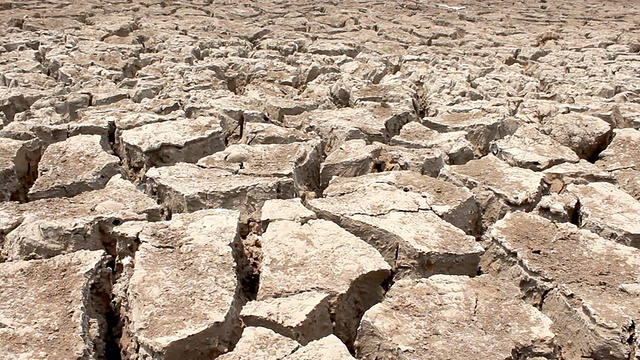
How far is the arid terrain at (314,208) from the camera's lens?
1.56 meters

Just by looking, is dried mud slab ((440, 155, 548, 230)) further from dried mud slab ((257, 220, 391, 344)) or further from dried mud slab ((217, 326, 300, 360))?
dried mud slab ((217, 326, 300, 360))

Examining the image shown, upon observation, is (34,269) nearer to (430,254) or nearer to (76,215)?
(76,215)

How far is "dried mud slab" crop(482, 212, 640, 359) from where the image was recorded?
1.60 metres

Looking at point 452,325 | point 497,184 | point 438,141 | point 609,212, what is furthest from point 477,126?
point 452,325

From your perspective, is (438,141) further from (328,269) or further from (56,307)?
(56,307)

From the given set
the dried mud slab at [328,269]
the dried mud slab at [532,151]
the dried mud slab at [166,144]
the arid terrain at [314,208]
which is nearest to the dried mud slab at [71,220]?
the arid terrain at [314,208]

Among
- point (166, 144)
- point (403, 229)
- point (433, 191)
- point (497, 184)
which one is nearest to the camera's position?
point (403, 229)

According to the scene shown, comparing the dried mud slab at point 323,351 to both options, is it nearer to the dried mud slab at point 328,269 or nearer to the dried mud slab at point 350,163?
the dried mud slab at point 328,269

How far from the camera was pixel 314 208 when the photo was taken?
2.14 m

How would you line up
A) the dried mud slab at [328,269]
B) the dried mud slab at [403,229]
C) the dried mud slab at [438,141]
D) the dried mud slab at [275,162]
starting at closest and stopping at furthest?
the dried mud slab at [328,269], the dried mud slab at [403,229], the dried mud slab at [275,162], the dried mud slab at [438,141]

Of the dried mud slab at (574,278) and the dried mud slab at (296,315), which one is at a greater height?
the dried mud slab at (574,278)

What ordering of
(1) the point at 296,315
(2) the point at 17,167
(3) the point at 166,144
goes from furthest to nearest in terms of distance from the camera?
1. (3) the point at 166,144
2. (2) the point at 17,167
3. (1) the point at 296,315

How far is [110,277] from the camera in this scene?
5.91 feet

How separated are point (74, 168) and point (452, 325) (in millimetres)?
1768
